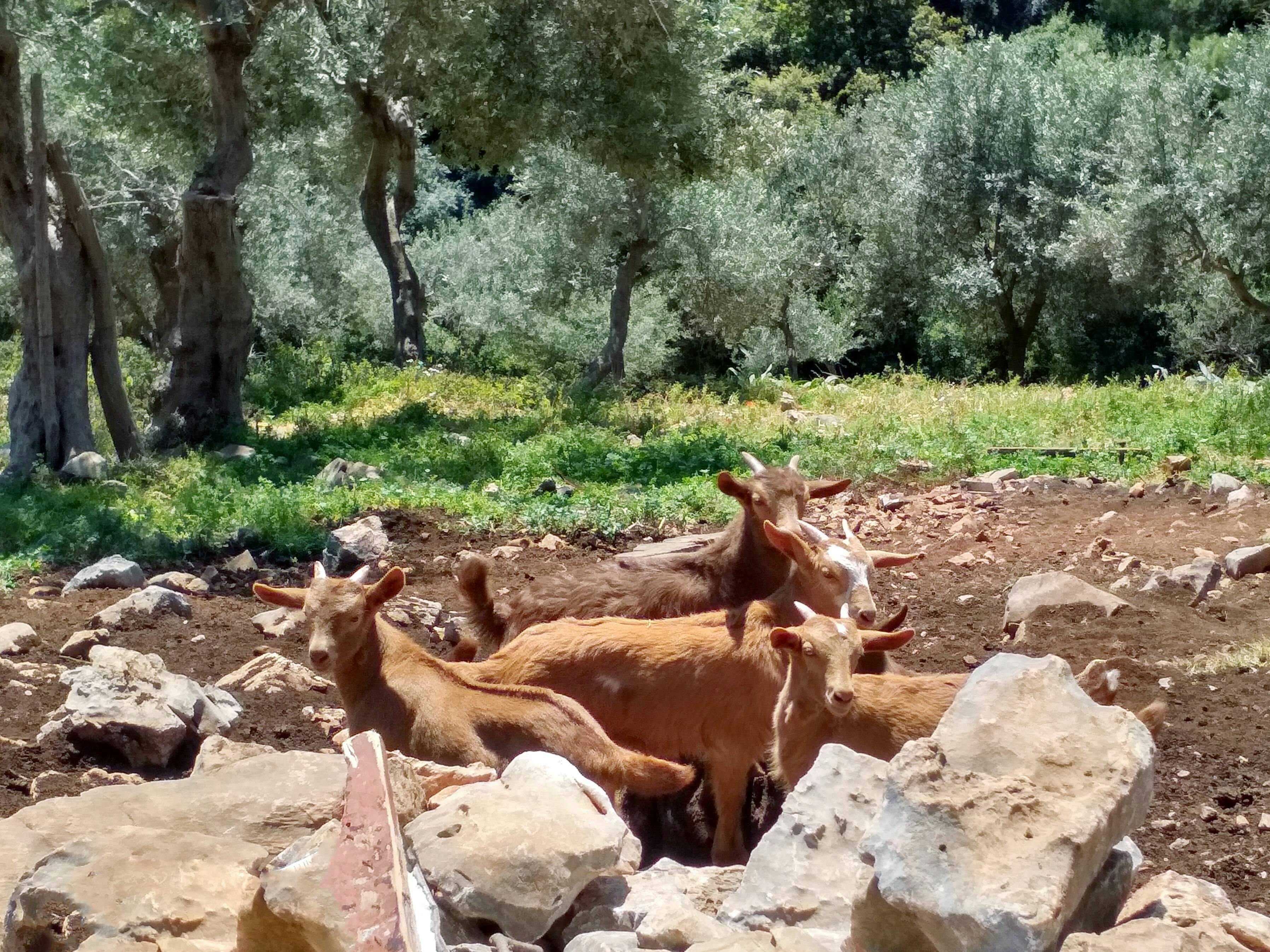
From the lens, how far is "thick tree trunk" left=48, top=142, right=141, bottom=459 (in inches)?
592

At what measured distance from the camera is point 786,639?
528 cm

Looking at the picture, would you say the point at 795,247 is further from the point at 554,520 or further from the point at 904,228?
the point at 554,520

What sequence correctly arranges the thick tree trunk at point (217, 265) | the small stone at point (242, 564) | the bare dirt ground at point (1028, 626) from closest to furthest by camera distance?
the bare dirt ground at point (1028, 626), the small stone at point (242, 564), the thick tree trunk at point (217, 265)

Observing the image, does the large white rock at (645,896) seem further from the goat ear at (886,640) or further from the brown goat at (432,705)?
the goat ear at (886,640)

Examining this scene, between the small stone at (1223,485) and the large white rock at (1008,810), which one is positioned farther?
the small stone at (1223,485)

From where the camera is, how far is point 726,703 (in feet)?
19.1

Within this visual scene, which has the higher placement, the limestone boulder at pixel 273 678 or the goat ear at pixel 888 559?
the goat ear at pixel 888 559

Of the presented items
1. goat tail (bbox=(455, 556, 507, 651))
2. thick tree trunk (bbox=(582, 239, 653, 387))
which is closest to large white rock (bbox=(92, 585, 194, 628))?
goat tail (bbox=(455, 556, 507, 651))

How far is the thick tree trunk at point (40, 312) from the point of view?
14.7 metres

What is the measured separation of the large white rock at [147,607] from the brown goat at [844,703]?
446 cm

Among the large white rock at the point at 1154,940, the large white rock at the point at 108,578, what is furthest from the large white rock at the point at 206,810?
the large white rock at the point at 108,578

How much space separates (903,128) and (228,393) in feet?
64.5

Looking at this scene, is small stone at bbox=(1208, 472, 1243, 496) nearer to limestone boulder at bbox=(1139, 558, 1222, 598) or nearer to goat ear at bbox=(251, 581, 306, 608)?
limestone boulder at bbox=(1139, 558, 1222, 598)

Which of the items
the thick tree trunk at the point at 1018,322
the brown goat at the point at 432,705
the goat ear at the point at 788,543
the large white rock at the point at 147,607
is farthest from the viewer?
the thick tree trunk at the point at 1018,322
